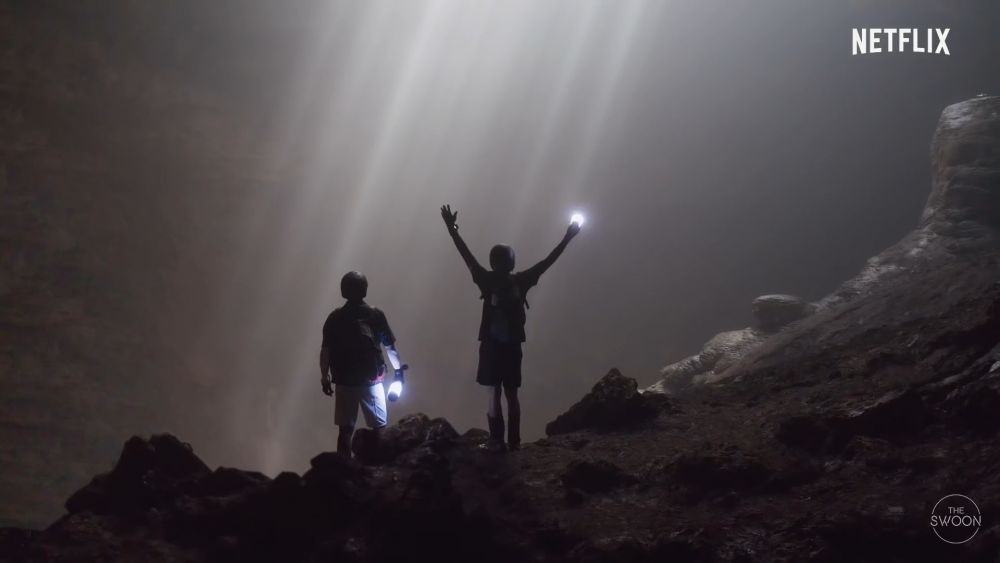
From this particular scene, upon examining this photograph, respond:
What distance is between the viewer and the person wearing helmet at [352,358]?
5145mm

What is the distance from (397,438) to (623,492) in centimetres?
176

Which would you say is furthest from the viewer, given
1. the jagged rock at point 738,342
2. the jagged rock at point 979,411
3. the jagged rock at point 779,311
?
the jagged rock at point 779,311

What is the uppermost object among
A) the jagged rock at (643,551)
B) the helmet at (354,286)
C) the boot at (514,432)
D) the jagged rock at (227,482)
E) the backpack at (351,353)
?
the helmet at (354,286)

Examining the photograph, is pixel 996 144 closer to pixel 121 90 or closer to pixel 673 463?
pixel 673 463

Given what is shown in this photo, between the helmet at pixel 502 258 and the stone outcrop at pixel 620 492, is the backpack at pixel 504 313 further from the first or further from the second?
the stone outcrop at pixel 620 492

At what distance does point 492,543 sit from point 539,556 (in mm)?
297

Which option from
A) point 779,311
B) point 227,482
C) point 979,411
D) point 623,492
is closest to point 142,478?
point 227,482

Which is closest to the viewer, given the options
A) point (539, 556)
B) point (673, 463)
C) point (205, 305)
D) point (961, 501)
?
point (961, 501)

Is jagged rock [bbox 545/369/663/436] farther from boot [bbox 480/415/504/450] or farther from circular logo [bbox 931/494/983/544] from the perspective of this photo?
circular logo [bbox 931/494/983/544]

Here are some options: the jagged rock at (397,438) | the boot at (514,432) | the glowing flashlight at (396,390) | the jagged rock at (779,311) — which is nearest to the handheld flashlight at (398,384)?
the glowing flashlight at (396,390)

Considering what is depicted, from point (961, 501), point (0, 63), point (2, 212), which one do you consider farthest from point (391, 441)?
point (0, 63)

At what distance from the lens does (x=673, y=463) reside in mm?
4551

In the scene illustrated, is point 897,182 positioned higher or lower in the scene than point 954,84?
lower

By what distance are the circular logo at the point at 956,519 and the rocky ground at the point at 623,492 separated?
1.8 inches
